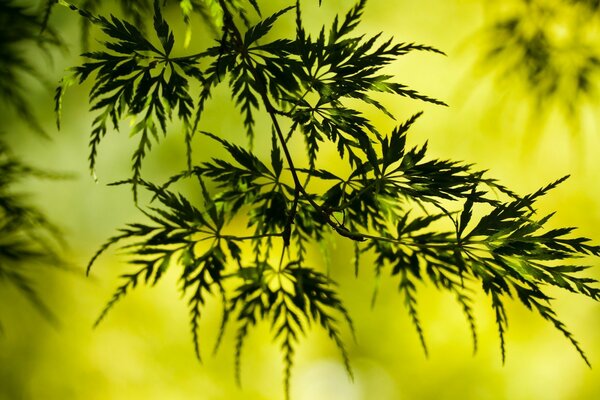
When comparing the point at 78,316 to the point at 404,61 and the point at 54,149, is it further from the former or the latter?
the point at 404,61

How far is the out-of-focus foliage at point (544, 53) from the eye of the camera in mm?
1721

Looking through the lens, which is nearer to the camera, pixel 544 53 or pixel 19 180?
pixel 19 180

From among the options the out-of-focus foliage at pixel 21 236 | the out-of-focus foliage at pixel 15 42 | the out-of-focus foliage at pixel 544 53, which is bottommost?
the out-of-focus foliage at pixel 21 236

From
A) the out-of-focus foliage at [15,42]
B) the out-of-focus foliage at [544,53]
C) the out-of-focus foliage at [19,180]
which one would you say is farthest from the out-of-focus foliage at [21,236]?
the out-of-focus foliage at [544,53]

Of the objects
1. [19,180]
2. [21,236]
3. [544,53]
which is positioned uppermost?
[544,53]

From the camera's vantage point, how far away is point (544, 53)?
171 centimetres

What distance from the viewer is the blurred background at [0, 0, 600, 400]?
1645mm

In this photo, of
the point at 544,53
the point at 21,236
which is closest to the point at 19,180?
the point at 21,236

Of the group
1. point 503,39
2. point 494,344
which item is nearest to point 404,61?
point 503,39

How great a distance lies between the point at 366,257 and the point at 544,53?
868 mm

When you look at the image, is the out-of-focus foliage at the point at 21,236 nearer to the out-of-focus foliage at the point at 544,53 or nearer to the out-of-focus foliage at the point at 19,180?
the out-of-focus foliage at the point at 19,180

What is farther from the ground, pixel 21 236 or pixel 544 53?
pixel 544 53

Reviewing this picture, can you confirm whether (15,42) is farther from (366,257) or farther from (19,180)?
(366,257)

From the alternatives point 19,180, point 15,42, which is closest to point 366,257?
point 19,180
